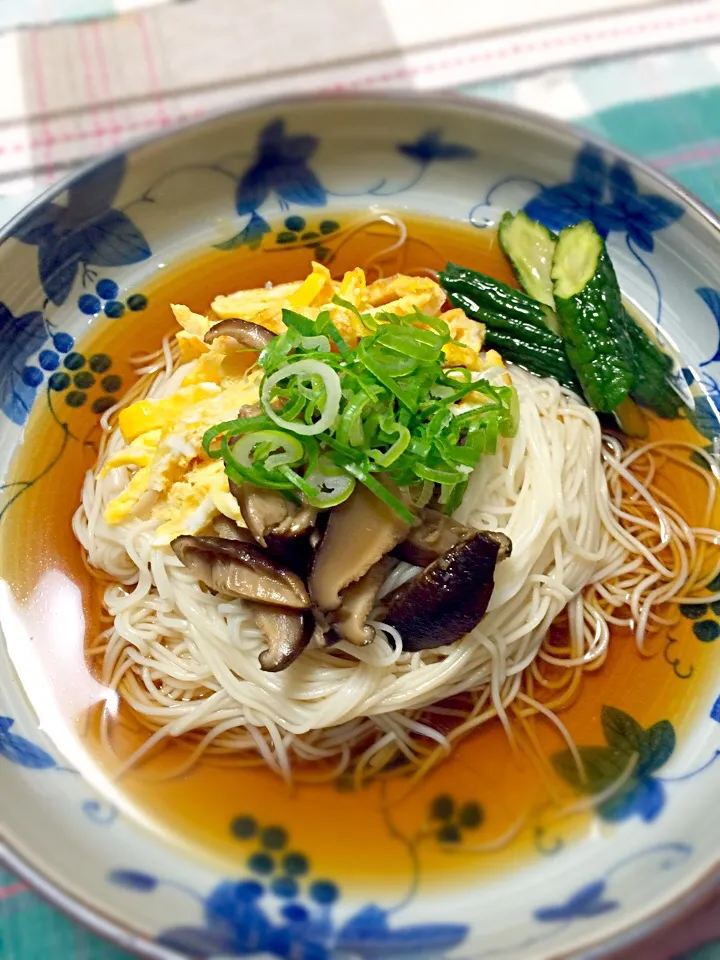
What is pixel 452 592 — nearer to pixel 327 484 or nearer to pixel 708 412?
pixel 327 484

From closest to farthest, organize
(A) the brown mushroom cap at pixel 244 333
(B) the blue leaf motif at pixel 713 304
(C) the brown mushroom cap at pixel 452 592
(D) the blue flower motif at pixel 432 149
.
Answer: (C) the brown mushroom cap at pixel 452 592
(A) the brown mushroom cap at pixel 244 333
(B) the blue leaf motif at pixel 713 304
(D) the blue flower motif at pixel 432 149

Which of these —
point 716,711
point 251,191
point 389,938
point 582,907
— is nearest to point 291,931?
point 389,938

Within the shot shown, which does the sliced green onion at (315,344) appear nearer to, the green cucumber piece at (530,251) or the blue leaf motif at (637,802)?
the green cucumber piece at (530,251)

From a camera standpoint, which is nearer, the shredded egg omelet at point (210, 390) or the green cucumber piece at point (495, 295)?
the shredded egg omelet at point (210, 390)

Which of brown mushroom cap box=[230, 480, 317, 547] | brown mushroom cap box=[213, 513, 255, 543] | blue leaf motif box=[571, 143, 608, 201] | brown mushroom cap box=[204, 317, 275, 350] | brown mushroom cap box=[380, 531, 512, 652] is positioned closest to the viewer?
brown mushroom cap box=[380, 531, 512, 652]

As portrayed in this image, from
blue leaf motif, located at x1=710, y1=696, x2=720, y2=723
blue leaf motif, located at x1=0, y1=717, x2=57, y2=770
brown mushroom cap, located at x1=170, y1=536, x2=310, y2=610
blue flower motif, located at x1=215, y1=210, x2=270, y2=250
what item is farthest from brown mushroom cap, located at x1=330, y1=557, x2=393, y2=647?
blue flower motif, located at x1=215, y1=210, x2=270, y2=250

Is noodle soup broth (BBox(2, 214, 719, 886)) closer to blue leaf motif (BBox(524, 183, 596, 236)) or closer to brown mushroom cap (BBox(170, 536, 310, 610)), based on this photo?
brown mushroom cap (BBox(170, 536, 310, 610))

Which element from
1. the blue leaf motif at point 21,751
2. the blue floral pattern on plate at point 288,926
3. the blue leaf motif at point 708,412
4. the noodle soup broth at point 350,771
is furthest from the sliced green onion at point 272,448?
the blue leaf motif at point 708,412
